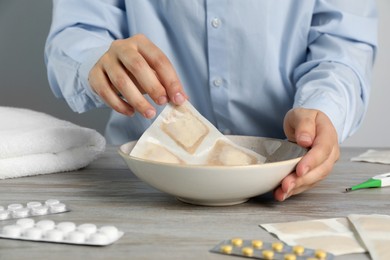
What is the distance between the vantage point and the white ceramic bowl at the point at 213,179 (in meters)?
0.94

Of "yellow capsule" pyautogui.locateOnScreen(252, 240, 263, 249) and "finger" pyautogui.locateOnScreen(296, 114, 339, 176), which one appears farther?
"finger" pyautogui.locateOnScreen(296, 114, 339, 176)

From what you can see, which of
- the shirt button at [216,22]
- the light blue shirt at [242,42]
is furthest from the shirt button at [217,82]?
the shirt button at [216,22]

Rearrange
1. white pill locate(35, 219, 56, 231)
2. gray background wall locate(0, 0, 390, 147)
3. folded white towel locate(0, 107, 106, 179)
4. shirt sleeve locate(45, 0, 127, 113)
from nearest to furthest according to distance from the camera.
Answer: white pill locate(35, 219, 56, 231), folded white towel locate(0, 107, 106, 179), shirt sleeve locate(45, 0, 127, 113), gray background wall locate(0, 0, 390, 147)

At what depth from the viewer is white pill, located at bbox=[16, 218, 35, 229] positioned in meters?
0.87

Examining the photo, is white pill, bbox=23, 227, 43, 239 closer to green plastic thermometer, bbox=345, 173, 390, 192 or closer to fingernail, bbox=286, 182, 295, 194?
fingernail, bbox=286, 182, 295, 194

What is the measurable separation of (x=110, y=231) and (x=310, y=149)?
366 mm

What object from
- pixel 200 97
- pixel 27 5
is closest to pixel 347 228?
pixel 200 97

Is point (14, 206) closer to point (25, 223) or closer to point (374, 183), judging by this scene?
point (25, 223)

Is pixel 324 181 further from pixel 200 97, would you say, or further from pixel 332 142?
pixel 200 97

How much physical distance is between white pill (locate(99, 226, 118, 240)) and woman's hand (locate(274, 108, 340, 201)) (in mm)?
270

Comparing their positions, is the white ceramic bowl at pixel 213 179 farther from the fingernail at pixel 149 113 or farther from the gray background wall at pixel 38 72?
the gray background wall at pixel 38 72

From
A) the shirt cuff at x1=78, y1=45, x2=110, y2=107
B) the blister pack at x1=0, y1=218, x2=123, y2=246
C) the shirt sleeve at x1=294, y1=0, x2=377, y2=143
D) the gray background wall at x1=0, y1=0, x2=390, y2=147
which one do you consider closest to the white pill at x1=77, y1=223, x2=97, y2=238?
the blister pack at x1=0, y1=218, x2=123, y2=246

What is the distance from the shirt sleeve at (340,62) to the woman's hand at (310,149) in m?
0.13

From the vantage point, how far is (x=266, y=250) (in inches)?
31.0
